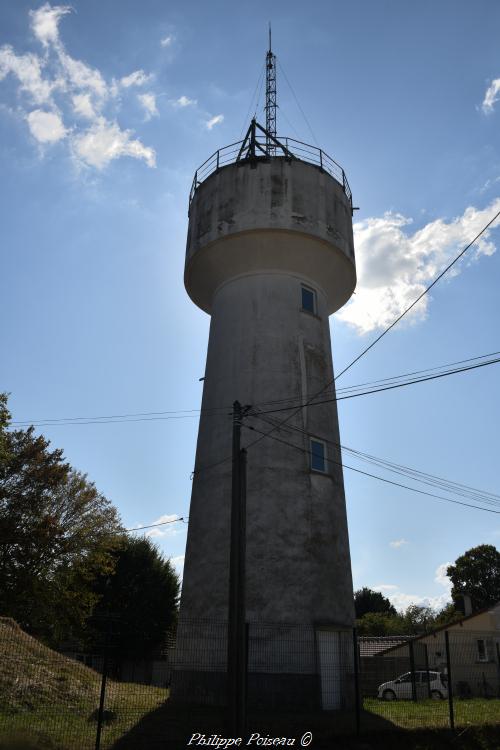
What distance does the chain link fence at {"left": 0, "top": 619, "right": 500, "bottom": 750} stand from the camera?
1187 centimetres

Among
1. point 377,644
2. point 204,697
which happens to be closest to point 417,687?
point 204,697

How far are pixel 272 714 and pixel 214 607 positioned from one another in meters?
2.87

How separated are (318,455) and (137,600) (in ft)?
78.3

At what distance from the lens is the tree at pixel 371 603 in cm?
7944

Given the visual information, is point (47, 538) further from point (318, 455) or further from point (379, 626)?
point (379, 626)

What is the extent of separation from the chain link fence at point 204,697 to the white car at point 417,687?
346 inches

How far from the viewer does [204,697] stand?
15234 millimetres

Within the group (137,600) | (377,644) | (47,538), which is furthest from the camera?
(377,644)

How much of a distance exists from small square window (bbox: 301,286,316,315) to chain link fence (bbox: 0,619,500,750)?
9310 mm

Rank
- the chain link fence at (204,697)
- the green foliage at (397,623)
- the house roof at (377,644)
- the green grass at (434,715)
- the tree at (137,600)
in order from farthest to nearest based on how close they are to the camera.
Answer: the green foliage at (397,623) < the house roof at (377,644) < the tree at (137,600) < the green grass at (434,715) < the chain link fence at (204,697)

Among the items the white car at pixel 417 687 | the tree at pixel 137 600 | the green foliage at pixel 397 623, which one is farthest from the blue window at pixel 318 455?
the green foliage at pixel 397 623

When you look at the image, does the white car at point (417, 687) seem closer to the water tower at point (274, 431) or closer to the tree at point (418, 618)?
the water tower at point (274, 431)

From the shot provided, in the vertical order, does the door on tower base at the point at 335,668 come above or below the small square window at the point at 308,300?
below

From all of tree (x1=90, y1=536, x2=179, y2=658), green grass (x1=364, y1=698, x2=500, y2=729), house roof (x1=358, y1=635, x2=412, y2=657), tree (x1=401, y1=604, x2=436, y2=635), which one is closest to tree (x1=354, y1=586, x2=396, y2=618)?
tree (x1=401, y1=604, x2=436, y2=635)
